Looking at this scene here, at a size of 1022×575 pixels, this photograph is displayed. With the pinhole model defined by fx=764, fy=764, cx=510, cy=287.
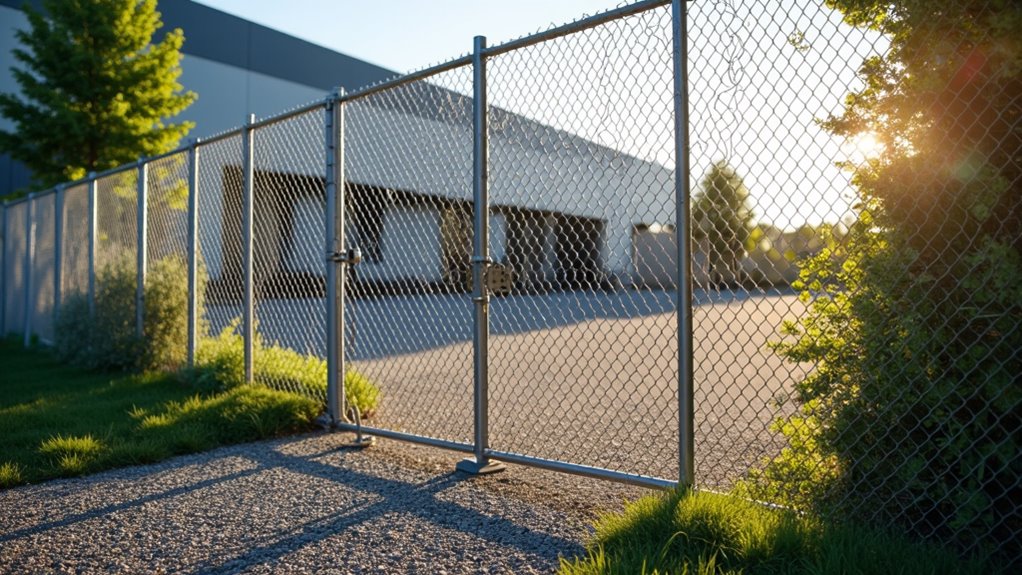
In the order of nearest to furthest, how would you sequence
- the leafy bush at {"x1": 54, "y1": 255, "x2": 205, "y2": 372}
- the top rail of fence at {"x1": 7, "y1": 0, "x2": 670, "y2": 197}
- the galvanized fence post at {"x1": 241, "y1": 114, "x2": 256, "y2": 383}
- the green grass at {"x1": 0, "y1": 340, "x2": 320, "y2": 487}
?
the top rail of fence at {"x1": 7, "y1": 0, "x2": 670, "y2": 197}, the green grass at {"x1": 0, "y1": 340, "x2": 320, "y2": 487}, the galvanized fence post at {"x1": 241, "y1": 114, "x2": 256, "y2": 383}, the leafy bush at {"x1": 54, "y1": 255, "x2": 205, "y2": 372}

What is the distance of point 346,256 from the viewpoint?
528 cm

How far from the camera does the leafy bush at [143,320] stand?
7980mm

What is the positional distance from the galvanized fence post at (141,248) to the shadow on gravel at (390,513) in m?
4.31

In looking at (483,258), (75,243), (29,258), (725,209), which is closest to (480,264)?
(483,258)

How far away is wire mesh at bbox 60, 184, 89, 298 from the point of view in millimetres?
9758

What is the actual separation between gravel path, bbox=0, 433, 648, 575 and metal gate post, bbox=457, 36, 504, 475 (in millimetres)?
163

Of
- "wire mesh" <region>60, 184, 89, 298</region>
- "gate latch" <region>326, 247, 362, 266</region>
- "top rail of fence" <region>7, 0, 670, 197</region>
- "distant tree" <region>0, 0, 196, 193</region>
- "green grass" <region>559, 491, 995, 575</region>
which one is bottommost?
"green grass" <region>559, 491, 995, 575</region>

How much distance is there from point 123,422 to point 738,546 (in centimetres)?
455

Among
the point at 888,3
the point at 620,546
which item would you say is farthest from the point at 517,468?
the point at 888,3

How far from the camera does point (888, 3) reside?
2.97 meters

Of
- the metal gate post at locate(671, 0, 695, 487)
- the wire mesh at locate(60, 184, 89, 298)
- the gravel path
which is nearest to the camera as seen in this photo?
the gravel path

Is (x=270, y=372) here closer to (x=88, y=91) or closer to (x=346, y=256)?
(x=346, y=256)

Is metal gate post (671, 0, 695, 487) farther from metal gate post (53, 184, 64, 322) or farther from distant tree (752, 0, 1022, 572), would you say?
metal gate post (53, 184, 64, 322)

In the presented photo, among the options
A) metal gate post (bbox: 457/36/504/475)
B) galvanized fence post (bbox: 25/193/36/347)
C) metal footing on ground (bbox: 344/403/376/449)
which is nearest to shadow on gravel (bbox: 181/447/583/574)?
metal gate post (bbox: 457/36/504/475)
